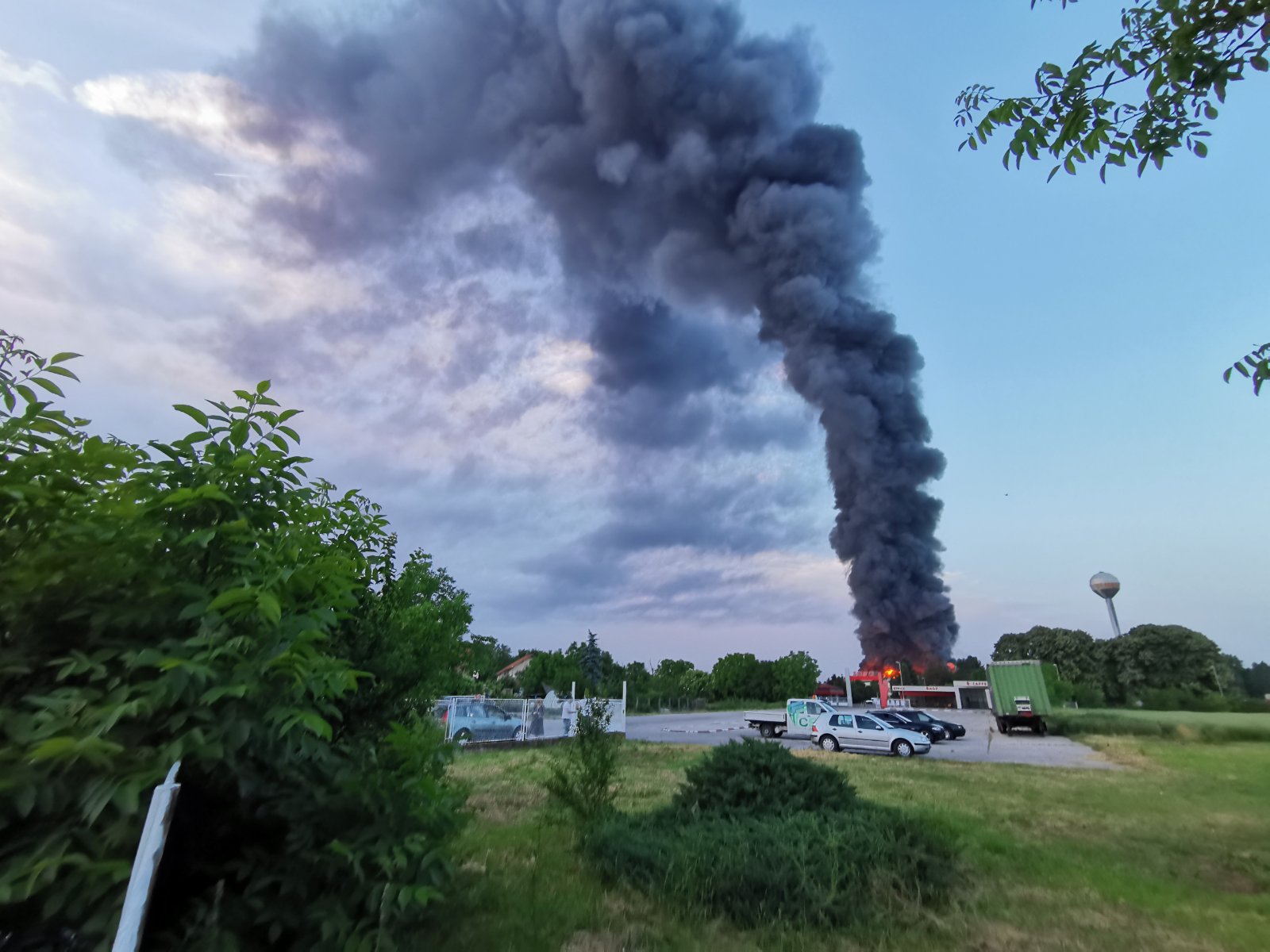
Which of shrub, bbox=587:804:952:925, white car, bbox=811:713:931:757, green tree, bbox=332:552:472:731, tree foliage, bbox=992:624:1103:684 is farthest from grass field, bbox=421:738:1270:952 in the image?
tree foliage, bbox=992:624:1103:684

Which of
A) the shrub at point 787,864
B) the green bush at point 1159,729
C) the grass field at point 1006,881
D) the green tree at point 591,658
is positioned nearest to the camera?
the grass field at point 1006,881

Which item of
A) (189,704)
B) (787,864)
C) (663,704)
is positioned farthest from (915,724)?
(663,704)

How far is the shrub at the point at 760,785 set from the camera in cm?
716

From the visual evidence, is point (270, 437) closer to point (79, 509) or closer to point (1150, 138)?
point (79, 509)

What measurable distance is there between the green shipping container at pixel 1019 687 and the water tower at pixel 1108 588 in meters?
55.1

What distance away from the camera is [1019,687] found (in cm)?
3384

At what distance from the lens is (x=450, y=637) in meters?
5.40

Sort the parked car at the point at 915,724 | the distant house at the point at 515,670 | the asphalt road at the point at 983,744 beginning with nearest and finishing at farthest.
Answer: the asphalt road at the point at 983,744, the parked car at the point at 915,724, the distant house at the point at 515,670

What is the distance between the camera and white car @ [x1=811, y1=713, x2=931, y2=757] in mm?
21875

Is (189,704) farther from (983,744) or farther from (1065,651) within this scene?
(1065,651)

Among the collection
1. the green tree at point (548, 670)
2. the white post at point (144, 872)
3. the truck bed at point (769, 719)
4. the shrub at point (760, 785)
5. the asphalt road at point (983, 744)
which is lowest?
the asphalt road at point (983, 744)

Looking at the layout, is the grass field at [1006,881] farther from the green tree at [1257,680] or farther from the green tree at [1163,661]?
the green tree at [1257,680]

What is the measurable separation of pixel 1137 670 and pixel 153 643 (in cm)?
9680

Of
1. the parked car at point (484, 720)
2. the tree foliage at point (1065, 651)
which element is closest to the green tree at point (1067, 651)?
the tree foliage at point (1065, 651)
